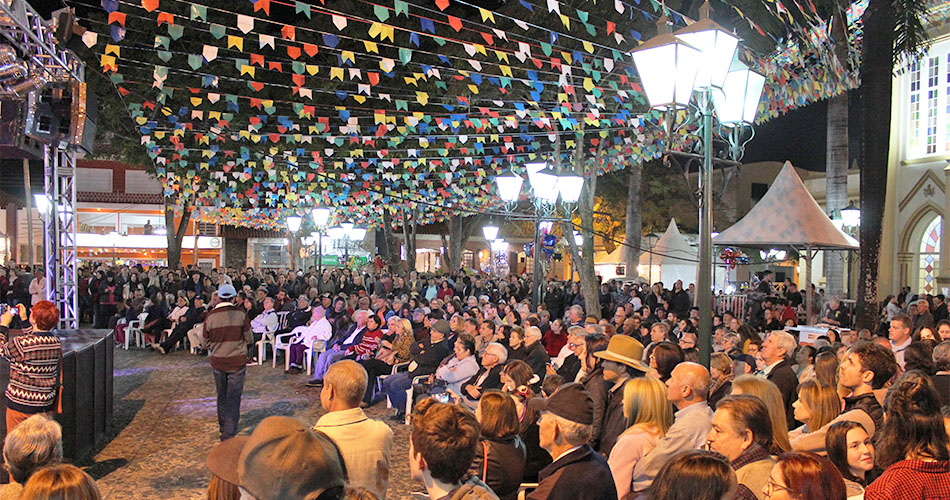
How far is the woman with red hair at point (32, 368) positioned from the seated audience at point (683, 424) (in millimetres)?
4796

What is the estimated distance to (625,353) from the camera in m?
5.20

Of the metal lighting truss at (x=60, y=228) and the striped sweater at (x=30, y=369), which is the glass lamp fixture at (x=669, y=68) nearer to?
the striped sweater at (x=30, y=369)

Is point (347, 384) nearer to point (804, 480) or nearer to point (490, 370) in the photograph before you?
point (804, 480)

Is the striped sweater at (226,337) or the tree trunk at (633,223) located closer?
the striped sweater at (226,337)

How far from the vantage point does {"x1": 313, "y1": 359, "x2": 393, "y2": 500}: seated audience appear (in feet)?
11.1

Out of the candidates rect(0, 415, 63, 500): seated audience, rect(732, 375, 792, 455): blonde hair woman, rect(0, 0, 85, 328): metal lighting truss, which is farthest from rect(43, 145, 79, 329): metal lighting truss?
rect(732, 375, 792, 455): blonde hair woman

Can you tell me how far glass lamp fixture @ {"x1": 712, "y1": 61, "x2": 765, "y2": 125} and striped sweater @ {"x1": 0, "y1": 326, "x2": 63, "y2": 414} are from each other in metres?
6.14

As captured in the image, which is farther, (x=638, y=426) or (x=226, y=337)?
(x=226, y=337)

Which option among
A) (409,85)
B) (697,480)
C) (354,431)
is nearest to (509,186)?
(409,85)

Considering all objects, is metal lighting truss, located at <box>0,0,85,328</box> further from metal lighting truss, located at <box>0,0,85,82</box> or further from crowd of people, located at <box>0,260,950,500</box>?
crowd of people, located at <box>0,260,950,500</box>

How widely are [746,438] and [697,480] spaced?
1017 millimetres

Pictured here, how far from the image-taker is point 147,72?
15789 millimetres

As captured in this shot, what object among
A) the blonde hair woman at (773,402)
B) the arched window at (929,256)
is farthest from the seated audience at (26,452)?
the arched window at (929,256)

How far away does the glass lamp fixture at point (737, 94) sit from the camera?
6656 millimetres
